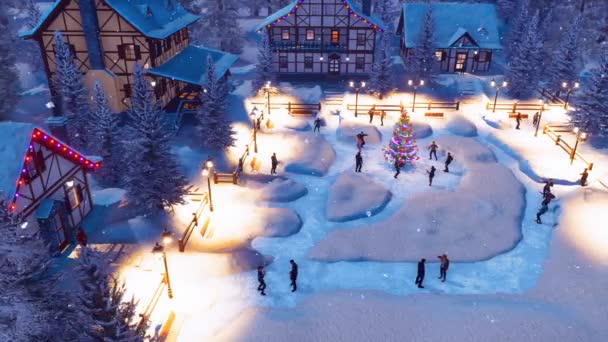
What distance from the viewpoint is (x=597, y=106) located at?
31875 millimetres

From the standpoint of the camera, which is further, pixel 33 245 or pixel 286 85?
pixel 286 85

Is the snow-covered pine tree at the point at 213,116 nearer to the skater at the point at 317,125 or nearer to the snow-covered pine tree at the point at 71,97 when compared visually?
the skater at the point at 317,125

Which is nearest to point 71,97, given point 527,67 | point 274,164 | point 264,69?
point 274,164

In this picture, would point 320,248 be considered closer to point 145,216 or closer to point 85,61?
point 145,216

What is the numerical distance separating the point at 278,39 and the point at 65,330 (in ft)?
127

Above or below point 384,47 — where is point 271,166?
below

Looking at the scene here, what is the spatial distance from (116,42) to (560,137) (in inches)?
1259

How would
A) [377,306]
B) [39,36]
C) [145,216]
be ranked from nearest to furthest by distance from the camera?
[377,306] < [145,216] < [39,36]

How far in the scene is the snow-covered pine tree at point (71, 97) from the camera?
28.5m

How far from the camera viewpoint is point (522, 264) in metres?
19.2

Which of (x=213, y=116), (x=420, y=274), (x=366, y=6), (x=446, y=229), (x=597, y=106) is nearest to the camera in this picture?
(x=420, y=274)

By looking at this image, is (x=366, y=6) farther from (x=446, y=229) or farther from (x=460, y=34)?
(x=446, y=229)

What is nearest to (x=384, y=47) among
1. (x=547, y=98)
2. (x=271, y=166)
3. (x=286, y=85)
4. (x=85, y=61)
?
(x=286, y=85)

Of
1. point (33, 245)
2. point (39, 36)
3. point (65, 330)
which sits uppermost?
point (39, 36)
